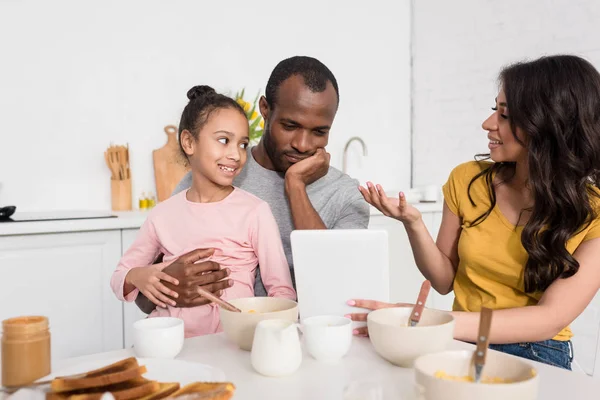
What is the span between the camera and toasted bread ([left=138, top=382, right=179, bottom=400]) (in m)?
0.83

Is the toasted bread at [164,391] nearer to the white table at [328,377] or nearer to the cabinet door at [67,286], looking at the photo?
the white table at [328,377]

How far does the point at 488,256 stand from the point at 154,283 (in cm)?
85

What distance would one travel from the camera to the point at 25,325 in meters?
0.94

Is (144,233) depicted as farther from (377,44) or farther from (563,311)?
(377,44)

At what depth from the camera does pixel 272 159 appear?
1.80 metres

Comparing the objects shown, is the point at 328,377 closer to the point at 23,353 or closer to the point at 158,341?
the point at 158,341

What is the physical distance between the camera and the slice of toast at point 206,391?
0.80m

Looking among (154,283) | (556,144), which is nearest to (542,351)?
(556,144)

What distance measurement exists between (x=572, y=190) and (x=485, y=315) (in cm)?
80

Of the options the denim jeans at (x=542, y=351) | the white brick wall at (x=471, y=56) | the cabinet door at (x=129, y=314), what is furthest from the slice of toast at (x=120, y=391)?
the white brick wall at (x=471, y=56)

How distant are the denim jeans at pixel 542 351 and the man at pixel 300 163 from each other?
527mm

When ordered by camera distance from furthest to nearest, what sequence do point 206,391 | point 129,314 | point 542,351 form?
point 129,314, point 542,351, point 206,391

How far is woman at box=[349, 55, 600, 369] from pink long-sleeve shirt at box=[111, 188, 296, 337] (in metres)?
0.29

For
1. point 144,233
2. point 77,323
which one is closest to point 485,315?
point 144,233
